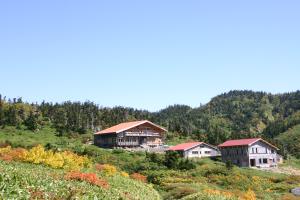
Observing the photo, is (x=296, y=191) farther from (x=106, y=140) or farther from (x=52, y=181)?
(x=106, y=140)

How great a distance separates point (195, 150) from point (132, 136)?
45.5ft

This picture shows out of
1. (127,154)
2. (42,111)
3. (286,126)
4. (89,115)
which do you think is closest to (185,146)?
(127,154)

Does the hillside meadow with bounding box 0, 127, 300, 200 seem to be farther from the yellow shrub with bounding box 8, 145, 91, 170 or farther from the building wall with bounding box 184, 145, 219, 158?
the building wall with bounding box 184, 145, 219, 158

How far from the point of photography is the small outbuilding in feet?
275

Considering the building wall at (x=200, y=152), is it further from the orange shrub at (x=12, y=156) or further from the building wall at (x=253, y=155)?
the orange shrub at (x=12, y=156)

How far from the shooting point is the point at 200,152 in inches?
3430

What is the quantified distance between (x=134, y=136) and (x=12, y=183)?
240ft

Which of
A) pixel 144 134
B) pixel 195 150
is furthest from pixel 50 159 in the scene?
pixel 144 134

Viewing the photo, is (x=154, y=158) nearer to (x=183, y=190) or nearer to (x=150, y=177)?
(x=150, y=177)

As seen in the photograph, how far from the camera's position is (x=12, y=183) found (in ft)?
56.0

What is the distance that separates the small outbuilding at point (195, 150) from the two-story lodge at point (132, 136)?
740 centimetres

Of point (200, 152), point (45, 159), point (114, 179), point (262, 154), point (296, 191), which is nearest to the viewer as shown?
point (114, 179)

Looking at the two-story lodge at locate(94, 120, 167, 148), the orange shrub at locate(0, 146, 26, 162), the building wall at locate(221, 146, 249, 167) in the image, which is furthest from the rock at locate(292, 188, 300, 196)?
the two-story lodge at locate(94, 120, 167, 148)

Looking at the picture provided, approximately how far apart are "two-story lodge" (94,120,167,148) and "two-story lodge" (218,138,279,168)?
15264 mm
